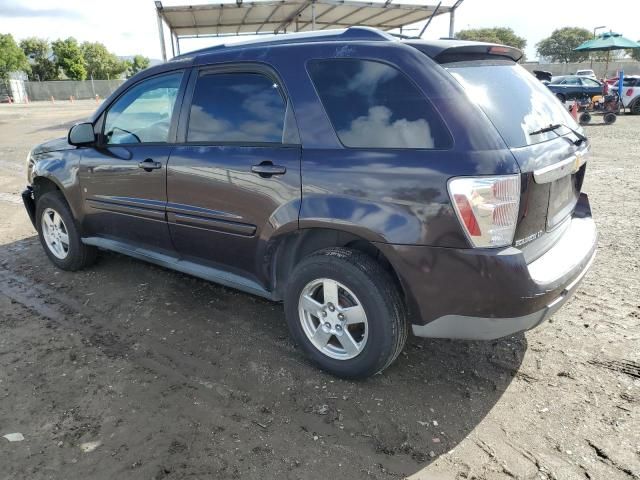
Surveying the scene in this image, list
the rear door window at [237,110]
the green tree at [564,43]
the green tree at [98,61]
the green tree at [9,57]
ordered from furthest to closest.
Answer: the green tree at [564,43], the green tree at [98,61], the green tree at [9,57], the rear door window at [237,110]

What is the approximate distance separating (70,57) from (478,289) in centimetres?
8125

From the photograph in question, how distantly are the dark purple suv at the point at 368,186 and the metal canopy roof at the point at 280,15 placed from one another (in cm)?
862

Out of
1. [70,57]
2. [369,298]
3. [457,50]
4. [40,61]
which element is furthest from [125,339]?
[40,61]

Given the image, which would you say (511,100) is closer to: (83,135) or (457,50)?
(457,50)

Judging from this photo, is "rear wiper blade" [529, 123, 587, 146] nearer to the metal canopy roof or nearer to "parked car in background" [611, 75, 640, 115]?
the metal canopy roof

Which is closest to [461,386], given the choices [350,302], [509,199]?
[350,302]

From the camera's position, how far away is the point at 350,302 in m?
2.76

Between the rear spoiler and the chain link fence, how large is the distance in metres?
58.1

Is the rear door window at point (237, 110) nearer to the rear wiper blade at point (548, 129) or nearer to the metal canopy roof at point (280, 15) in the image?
the rear wiper blade at point (548, 129)

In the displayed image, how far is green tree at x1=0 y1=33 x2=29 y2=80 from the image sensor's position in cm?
5736

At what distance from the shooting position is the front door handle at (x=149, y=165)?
3485 mm

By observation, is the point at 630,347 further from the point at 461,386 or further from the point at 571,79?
the point at 571,79

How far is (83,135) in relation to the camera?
157 inches

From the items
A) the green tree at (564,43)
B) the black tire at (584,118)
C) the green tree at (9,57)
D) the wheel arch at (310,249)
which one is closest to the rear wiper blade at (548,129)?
the wheel arch at (310,249)
